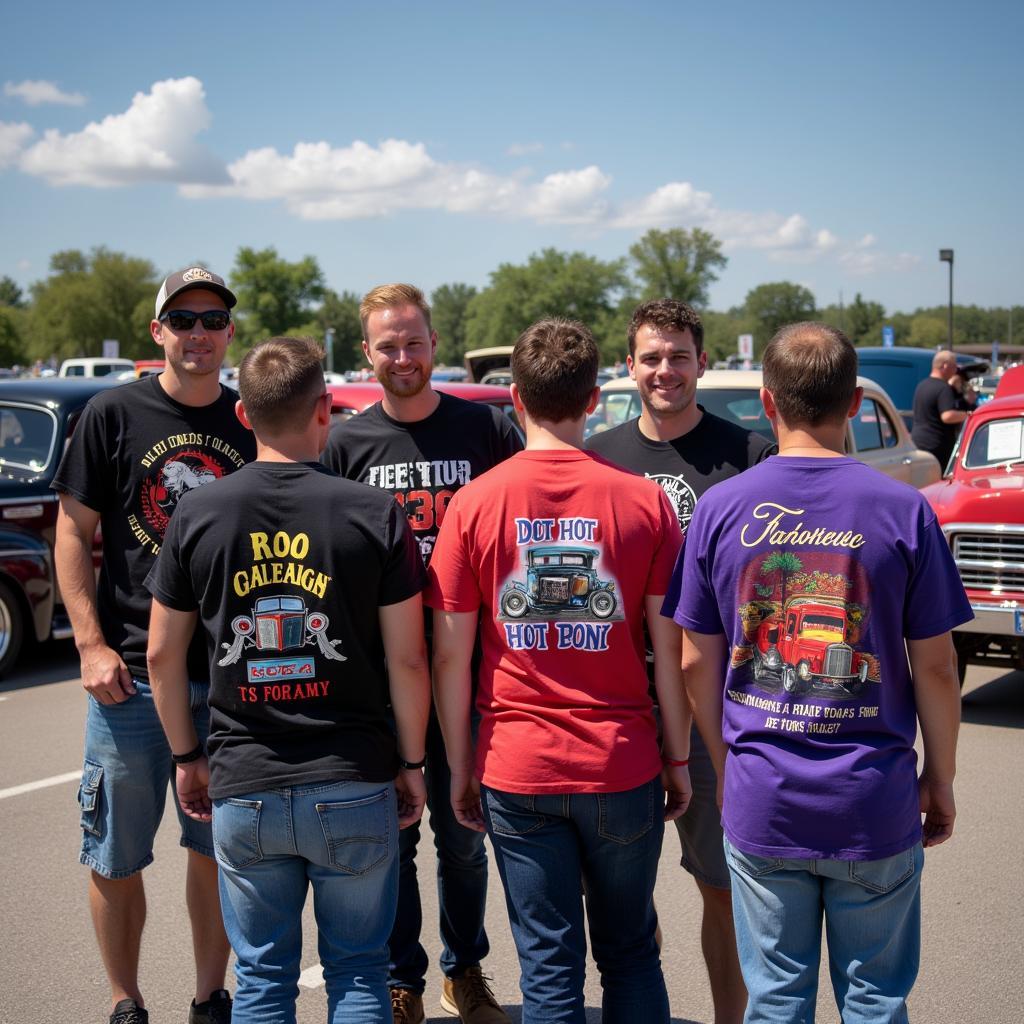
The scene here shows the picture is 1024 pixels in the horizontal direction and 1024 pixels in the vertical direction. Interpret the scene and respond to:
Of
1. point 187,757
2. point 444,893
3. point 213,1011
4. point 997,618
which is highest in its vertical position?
point 187,757

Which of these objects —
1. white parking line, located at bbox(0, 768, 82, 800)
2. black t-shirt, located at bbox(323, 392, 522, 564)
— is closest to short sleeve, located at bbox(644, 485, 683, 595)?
black t-shirt, located at bbox(323, 392, 522, 564)

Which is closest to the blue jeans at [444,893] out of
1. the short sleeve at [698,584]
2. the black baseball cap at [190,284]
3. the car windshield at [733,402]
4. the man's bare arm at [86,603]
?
the man's bare arm at [86,603]

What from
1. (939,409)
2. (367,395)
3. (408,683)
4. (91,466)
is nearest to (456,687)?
(408,683)

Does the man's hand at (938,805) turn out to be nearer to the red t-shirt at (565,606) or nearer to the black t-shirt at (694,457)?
the red t-shirt at (565,606)

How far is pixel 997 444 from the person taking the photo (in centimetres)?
783

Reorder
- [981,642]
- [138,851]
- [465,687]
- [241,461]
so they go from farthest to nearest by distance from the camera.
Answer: [981,642], [241,461], [138,851], [465,687]

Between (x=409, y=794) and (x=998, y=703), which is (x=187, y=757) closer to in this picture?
(x=409, y=794)

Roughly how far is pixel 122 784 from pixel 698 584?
1841 millimetres

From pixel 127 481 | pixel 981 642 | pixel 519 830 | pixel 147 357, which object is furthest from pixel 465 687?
pixel 147 357

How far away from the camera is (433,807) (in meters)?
3.42

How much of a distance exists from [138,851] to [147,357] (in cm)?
9825

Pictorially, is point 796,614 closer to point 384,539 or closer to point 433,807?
point 384,539

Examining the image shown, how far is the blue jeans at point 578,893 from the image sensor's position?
249 cm

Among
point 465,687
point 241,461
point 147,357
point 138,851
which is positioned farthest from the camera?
point 147,357
